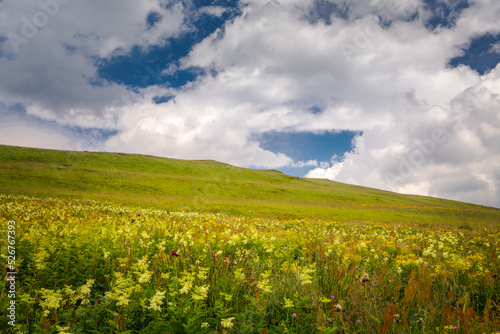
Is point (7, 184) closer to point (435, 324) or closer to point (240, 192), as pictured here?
point (240, 192)

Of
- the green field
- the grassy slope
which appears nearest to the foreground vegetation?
the green field

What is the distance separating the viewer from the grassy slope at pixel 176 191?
32672mm

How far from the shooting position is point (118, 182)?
54.1 m

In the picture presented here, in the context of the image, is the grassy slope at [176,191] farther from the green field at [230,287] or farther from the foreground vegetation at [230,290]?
the foreground vegetation at [230,290]

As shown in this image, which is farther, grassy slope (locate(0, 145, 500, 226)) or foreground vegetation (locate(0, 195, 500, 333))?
grassy slope (locate(0, 145, 500, 226))

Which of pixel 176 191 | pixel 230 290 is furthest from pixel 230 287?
pixel 176 191

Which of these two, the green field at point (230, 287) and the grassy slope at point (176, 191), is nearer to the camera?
the green field at point (230, 287)

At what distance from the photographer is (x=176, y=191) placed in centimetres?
5384

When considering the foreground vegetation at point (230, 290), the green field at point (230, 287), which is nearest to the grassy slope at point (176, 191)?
the green field at point (230, 287)

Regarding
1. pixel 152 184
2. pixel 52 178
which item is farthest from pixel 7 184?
pixel 152 184

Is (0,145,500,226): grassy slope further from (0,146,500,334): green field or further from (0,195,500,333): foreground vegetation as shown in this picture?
(0,195,500,333): foreground vegetation

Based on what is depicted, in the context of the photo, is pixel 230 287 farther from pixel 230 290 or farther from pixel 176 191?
pixel 176 191

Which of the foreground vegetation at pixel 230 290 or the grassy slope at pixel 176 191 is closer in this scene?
the foreground vegetation at pixel 230 290

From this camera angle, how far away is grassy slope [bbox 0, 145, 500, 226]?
32672mm
